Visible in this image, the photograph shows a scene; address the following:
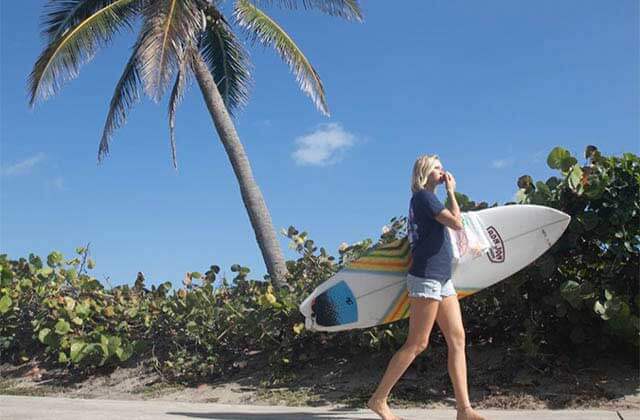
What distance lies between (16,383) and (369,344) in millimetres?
3988

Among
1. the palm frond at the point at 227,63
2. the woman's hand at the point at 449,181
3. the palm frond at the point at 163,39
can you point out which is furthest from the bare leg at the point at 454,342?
the palm frond at the point at 227,63

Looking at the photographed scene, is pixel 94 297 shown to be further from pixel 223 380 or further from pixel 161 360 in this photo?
pixel 223 380

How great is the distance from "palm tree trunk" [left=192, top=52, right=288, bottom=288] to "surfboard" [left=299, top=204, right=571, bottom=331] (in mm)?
4023

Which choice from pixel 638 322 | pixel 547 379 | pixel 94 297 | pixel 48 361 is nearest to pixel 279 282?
pixel 94 297

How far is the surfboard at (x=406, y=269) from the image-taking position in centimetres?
459

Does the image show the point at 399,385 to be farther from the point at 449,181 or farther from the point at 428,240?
the point at 449,181

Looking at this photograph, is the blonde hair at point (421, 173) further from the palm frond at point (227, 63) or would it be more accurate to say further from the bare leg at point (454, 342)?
the palm frond at point (227, 63)

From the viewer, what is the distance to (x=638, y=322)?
4.55 metres

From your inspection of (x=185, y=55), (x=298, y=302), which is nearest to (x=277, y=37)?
(x=185, y=55)

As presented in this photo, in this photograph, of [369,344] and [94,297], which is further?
[94,297]

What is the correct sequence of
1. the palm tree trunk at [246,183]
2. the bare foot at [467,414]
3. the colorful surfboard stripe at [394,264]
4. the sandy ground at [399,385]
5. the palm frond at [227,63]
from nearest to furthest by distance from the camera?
the bare foot at [467,414] < the colorful surfboard stripe at [394,264] < the sandy ground at [399,385] < the palm tree trunk at [246,183] < the palm frond at [227,63]

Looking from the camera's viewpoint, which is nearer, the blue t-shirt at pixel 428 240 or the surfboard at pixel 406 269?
the blue t-shirt at pixel 428 240

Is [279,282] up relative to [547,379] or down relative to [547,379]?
up

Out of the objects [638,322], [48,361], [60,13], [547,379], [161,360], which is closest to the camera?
[638,322]
